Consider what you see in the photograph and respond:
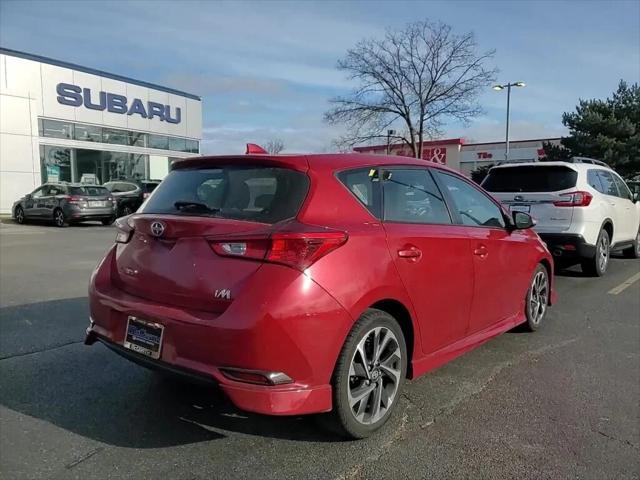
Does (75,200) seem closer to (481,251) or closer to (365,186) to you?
(481,251)

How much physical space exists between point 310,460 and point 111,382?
1.78 meters

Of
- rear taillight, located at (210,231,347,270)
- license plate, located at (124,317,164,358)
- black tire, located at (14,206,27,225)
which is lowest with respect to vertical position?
black tire, located at (14,206,27,225)

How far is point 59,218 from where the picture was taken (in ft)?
63.0

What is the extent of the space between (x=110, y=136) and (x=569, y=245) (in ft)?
81.4

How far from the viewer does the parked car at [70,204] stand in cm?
1886

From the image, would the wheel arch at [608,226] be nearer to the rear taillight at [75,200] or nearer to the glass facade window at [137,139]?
the rear taillight at [75,200]

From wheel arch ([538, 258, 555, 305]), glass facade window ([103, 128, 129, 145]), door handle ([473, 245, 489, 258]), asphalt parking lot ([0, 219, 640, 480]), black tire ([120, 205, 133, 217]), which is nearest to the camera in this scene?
asphalt parking lot ([0, 219, 640, 480])

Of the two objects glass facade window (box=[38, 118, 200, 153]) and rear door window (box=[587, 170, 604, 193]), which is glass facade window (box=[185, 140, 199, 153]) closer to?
glass facade window (box=[38, 118, 200, 153])

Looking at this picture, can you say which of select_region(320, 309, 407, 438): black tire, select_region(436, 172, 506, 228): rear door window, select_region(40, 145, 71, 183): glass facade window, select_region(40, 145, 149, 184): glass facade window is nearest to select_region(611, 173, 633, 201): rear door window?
select_region(436, 172, 506, 228): rear door window

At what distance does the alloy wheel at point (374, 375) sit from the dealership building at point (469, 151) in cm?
4708

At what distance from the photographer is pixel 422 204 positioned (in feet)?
12.9

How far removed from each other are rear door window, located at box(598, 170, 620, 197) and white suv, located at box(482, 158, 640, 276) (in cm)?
3

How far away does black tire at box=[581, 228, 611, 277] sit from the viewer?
8461mm

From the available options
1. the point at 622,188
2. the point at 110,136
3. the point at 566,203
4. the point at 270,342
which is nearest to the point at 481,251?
the point at 270,342
